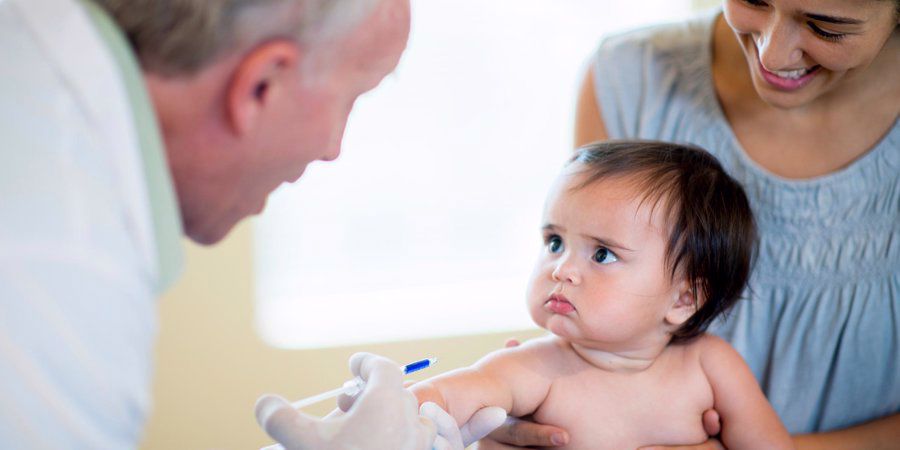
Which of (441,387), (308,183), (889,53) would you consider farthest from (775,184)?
(308,183)

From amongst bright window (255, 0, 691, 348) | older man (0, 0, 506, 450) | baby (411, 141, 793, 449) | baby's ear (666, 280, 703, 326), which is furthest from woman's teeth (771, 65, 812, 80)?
bright window (255, 0, 691, 348)

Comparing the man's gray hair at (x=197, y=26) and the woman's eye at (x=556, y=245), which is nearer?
the man's gray hair at (x=197, y=26)

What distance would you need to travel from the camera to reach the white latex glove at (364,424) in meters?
1.01

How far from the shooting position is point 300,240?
2803 mm

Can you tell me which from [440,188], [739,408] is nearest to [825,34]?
[739,408]

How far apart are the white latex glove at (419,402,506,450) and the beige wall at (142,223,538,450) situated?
4.75 feet

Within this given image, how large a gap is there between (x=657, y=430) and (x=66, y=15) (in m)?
0.98

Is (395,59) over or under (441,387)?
over

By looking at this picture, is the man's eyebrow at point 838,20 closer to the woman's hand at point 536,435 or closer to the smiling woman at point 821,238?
the smiling woman at point 821,238

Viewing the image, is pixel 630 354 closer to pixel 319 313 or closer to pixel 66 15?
pixel 66 15

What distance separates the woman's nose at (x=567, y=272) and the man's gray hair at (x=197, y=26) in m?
0.60

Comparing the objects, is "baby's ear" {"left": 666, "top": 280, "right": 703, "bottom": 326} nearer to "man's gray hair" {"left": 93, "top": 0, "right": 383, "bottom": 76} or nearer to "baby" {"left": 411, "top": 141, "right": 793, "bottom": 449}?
Result: "baby" {"left": 411, "top": 141, "right": 793, "bottom": 449}

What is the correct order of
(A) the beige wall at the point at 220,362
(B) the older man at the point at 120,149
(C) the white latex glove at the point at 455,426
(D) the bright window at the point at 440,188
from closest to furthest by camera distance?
(B) the older man at the point at 120,149 → (C) the white latex glove at the point at 455,426 → (A) the beige wall at the point at 220,362 → (D) the bright window at the point at 440,188

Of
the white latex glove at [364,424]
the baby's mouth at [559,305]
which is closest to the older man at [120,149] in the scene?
the white latex glove at [364,424]
